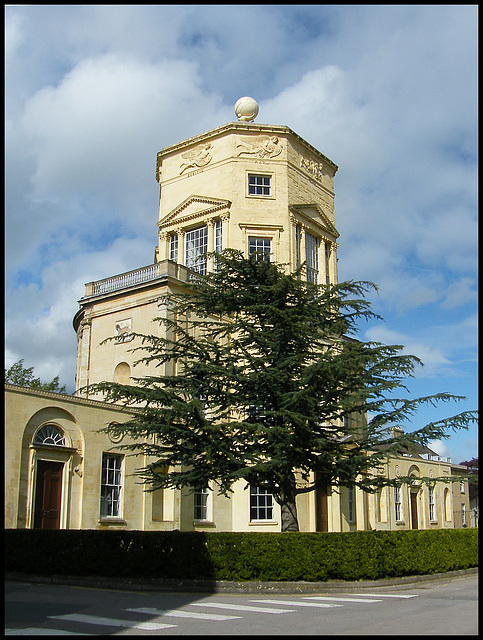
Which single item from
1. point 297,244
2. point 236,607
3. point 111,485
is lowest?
point 236,607

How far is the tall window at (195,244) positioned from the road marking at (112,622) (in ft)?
78.3

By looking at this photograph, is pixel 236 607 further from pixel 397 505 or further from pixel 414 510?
pixel 414 510

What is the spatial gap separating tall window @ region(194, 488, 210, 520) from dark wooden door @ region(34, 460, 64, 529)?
638cm

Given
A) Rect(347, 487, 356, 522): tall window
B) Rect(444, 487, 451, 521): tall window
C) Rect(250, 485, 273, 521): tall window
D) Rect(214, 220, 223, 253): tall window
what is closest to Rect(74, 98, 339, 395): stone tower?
Rect(214, 220, 223, 253): tall window

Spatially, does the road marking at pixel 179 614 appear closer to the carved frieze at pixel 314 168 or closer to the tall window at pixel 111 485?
the tall window at pixel 111 485

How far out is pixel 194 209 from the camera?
3438 centimetres

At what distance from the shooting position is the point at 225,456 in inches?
676

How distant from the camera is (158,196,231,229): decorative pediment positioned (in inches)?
1316

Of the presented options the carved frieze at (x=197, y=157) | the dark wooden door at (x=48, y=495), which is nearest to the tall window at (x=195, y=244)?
the carved frieze at (x=197, y=157)

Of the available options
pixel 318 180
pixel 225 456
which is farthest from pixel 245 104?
pixel 225 456

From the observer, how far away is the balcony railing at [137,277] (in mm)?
27688

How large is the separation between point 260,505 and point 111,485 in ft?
25.0

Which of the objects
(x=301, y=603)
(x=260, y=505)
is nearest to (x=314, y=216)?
(x=260, y=505)

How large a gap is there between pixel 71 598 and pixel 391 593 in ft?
23.7
